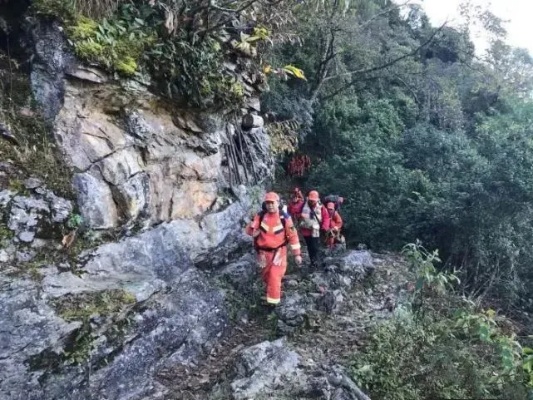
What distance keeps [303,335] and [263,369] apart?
1.14m

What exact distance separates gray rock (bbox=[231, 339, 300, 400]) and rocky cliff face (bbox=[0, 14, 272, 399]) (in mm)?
888

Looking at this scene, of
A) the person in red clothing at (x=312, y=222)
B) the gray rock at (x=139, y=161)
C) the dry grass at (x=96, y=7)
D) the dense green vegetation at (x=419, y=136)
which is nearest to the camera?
the gray rock at (x=139, y=161)

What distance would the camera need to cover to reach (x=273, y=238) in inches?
→ 256

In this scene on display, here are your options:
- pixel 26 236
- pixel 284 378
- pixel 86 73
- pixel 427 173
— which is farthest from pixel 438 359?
pixel 427 173

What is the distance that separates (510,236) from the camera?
30.3ft

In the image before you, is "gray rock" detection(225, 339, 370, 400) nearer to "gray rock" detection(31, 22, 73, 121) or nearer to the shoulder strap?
the shoulder strap

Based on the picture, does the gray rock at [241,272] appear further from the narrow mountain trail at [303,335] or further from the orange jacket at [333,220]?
the orange jacket at [333,220]

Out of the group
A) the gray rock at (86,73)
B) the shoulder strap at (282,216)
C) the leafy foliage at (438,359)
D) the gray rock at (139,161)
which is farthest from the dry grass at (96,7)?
the leafy foliage at (438,359)

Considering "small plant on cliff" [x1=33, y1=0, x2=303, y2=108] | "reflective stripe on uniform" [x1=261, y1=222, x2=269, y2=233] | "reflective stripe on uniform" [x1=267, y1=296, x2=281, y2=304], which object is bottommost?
"reflective stripe on uniform" [x1=267, y1=296, x2=281, y2=304]

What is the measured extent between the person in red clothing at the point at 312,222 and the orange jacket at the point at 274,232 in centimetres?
177

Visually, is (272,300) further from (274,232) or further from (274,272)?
(274,232)

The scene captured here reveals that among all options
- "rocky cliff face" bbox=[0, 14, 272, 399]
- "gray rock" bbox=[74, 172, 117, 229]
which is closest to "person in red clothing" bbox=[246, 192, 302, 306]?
"rocky cliff face" bbox=[0, 14, 272, 399]

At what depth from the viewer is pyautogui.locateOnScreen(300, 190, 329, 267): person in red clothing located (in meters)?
8.25

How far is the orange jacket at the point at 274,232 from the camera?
6492mm
